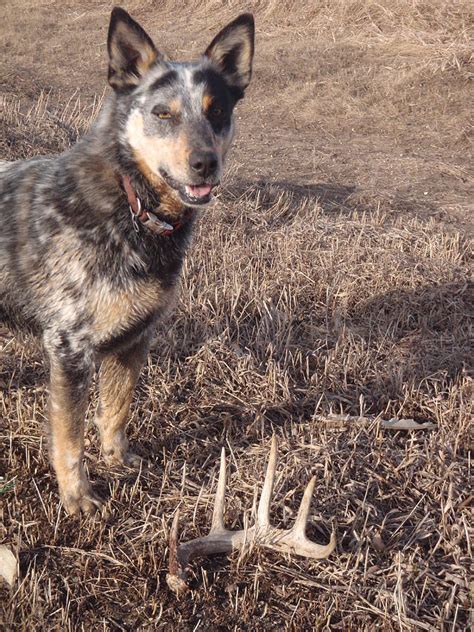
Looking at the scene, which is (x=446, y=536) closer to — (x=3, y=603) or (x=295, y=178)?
(x=3, y=603)

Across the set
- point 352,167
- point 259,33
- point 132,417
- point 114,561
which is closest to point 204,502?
point 114,561

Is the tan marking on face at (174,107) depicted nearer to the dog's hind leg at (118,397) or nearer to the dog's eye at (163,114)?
the dog's eye at (163,114)

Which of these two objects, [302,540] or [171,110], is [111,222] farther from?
[302,540]

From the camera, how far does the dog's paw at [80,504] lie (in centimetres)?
300

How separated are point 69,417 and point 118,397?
1.54 feet

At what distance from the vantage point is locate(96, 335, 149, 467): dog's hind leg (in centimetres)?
334

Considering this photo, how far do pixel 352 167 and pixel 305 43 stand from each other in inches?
209

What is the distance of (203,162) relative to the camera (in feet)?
9.22

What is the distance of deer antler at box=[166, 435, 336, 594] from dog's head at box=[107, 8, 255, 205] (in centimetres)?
119

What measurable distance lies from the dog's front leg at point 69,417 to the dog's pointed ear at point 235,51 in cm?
158

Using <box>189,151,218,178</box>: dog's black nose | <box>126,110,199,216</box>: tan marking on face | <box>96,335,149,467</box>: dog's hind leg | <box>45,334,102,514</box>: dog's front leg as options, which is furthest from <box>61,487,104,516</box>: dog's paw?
<box>189,151,218,178</box>: dog's black nose

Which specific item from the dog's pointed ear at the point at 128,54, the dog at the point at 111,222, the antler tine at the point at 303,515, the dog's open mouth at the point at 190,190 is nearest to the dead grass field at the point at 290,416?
the antler tine at the point at 303,515

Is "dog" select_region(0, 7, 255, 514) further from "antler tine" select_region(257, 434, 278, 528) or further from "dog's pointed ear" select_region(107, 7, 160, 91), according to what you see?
"antler tine" select_region(257, 434, 278, 528)

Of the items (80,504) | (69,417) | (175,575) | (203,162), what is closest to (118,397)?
(69,417)
